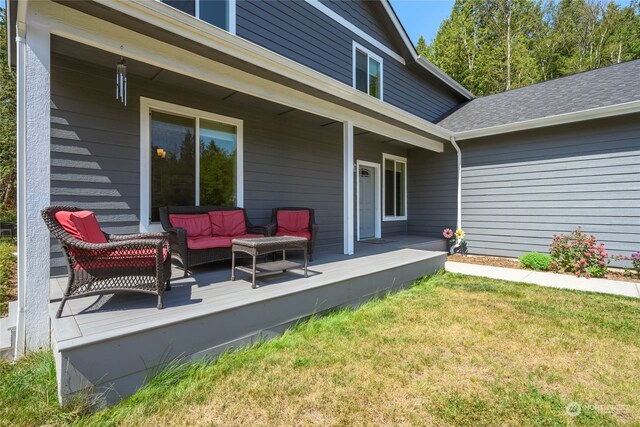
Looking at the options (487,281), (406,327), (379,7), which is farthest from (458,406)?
(379,7)

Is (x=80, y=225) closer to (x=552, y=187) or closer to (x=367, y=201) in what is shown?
(x=367, y=201)

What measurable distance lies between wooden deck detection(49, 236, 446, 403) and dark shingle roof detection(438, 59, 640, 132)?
17.6ft

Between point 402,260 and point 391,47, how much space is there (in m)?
6.17

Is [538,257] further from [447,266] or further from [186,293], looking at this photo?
[186,293]

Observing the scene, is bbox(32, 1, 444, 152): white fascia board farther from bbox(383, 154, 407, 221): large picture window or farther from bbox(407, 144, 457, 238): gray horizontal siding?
bbox(407, 144, 457, 238): gray horizontal siding

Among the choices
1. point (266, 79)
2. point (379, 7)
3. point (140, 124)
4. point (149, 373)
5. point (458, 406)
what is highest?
point (379, 7)

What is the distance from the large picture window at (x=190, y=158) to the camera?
4.34 metres

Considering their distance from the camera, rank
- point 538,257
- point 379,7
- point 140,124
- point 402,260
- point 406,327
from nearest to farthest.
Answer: point 406,327 < point 140,124 < point 402,260 < point 538,257 < point 379,7

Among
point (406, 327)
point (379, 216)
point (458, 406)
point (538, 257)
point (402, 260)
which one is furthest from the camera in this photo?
point (379, 216)

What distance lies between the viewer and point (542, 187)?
6742 millimetres

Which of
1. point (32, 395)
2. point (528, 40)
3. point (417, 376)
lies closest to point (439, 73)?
point (417, 376)

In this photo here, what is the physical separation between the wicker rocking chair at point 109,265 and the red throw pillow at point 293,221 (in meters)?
2.77

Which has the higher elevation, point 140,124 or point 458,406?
point 140,124

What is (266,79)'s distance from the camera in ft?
13.9
